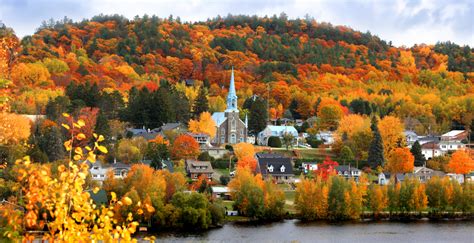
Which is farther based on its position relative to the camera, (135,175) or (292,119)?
(292,119)

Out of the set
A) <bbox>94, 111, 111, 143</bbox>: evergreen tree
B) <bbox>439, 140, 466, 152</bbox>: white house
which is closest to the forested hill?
<bbox>94, 111, 111, 143</bbox>: evergreen tree

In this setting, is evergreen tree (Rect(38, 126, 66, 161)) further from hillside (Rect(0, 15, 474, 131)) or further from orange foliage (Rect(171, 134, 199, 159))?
hillside (Rect(0, 15, 474, 131))

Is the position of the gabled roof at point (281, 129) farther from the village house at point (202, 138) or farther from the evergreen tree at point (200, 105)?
the village house at point (202, 138)

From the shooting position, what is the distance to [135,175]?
28.6m

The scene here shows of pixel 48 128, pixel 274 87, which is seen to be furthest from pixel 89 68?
pixel 48 128

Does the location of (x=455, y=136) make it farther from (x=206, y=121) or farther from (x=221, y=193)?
(x=221, y=193)

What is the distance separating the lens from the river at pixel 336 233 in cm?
2436

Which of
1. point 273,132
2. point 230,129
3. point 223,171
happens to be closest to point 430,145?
point 273,132

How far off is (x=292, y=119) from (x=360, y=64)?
2787 centimetres

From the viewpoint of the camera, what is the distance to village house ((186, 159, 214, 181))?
112 ft

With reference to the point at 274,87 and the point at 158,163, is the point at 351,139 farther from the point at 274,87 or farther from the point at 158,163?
the point at 274,87

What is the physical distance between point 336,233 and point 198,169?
10.4m

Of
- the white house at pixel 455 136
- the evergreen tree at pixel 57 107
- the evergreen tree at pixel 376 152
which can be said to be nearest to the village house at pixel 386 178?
the evergreen tree at pixel 376 152

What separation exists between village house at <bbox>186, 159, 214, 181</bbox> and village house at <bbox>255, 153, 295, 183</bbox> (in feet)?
8.26
